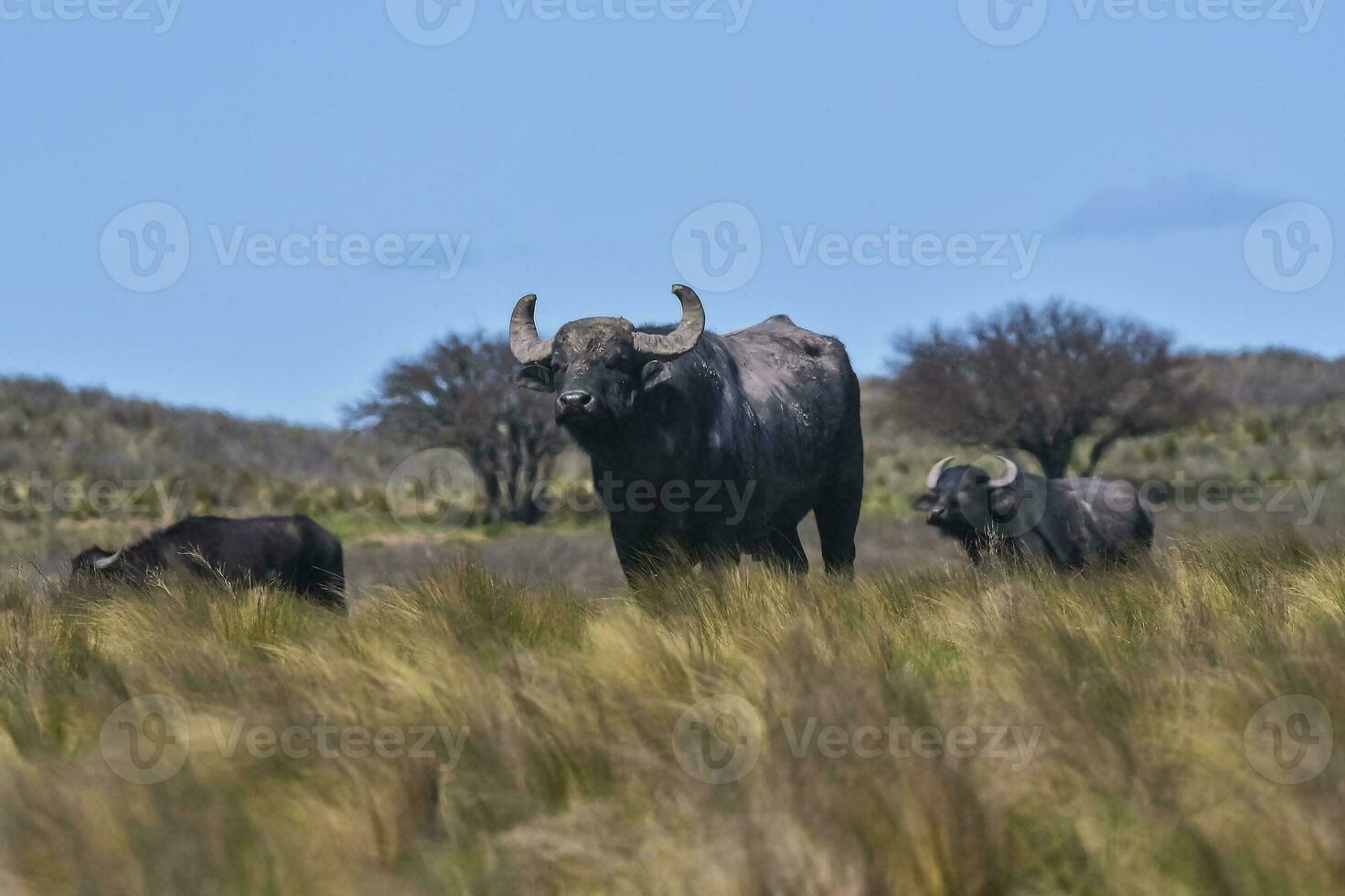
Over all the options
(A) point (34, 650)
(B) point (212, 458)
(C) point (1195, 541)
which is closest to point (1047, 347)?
(B) point (212, 458)

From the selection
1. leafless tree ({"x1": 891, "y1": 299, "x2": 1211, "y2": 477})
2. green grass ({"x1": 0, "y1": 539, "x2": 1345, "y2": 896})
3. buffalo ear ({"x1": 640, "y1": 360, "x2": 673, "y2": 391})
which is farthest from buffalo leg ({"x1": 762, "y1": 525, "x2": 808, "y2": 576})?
leafless tree ({"x1": 891, "y1": 299, "x2": 1211, "y2": 477})

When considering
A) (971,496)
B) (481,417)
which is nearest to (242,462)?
(481,417)

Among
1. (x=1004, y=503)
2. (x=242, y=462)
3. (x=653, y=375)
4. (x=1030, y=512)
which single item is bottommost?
(x=1030, y=512)

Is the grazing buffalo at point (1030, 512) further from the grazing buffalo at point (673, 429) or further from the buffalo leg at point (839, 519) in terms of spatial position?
the grazing buffalo at point (673, 429)

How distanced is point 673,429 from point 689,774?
5.03m

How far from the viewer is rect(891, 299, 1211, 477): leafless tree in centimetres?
4594

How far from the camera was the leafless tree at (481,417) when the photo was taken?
41.3m

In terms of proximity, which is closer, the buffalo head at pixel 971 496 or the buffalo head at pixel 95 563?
the buffalo head at pixel 95 563

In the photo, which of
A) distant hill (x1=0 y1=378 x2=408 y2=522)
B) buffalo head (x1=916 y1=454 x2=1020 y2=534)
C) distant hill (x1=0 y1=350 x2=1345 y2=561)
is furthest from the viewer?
distant hill (x1=0 y1=378 x2=408 y2=522)

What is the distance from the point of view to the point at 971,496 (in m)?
15.4

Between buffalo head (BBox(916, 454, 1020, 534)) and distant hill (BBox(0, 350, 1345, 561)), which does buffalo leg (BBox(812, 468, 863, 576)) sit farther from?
distant hill (BBox(0, 350, 1345, 561))

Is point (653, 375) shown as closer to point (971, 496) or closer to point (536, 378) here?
point (536, 378)

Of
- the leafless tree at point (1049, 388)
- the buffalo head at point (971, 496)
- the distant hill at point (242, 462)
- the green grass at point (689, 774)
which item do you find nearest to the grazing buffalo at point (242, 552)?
the buffalo head at point (971, 496)

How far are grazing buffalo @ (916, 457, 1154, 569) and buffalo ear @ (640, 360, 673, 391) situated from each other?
228 inches
